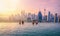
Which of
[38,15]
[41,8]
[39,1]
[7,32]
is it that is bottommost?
[7,32]

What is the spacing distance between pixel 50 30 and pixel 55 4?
1.28ft

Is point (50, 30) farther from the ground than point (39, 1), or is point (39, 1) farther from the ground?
point (39, 1)

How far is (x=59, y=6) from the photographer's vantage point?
62.1 inches

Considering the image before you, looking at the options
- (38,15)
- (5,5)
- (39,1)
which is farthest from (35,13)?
(5,5)

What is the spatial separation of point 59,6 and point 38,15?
13.2 inches

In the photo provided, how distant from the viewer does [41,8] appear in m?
1.59

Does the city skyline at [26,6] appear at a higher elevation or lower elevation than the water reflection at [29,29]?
higher

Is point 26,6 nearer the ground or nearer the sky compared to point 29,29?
nearer the sky

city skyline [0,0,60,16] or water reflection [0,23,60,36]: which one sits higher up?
city skyline [0,0,60,16]

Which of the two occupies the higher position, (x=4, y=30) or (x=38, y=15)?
(x=38, y=15)

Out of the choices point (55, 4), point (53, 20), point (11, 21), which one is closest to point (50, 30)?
point (53, 20)

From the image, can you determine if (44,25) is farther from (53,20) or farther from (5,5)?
(5,5)

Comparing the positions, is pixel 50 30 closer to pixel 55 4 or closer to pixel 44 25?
pixel 44 25

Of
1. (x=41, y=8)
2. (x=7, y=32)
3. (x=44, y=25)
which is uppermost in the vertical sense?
(x=41, y=8)
